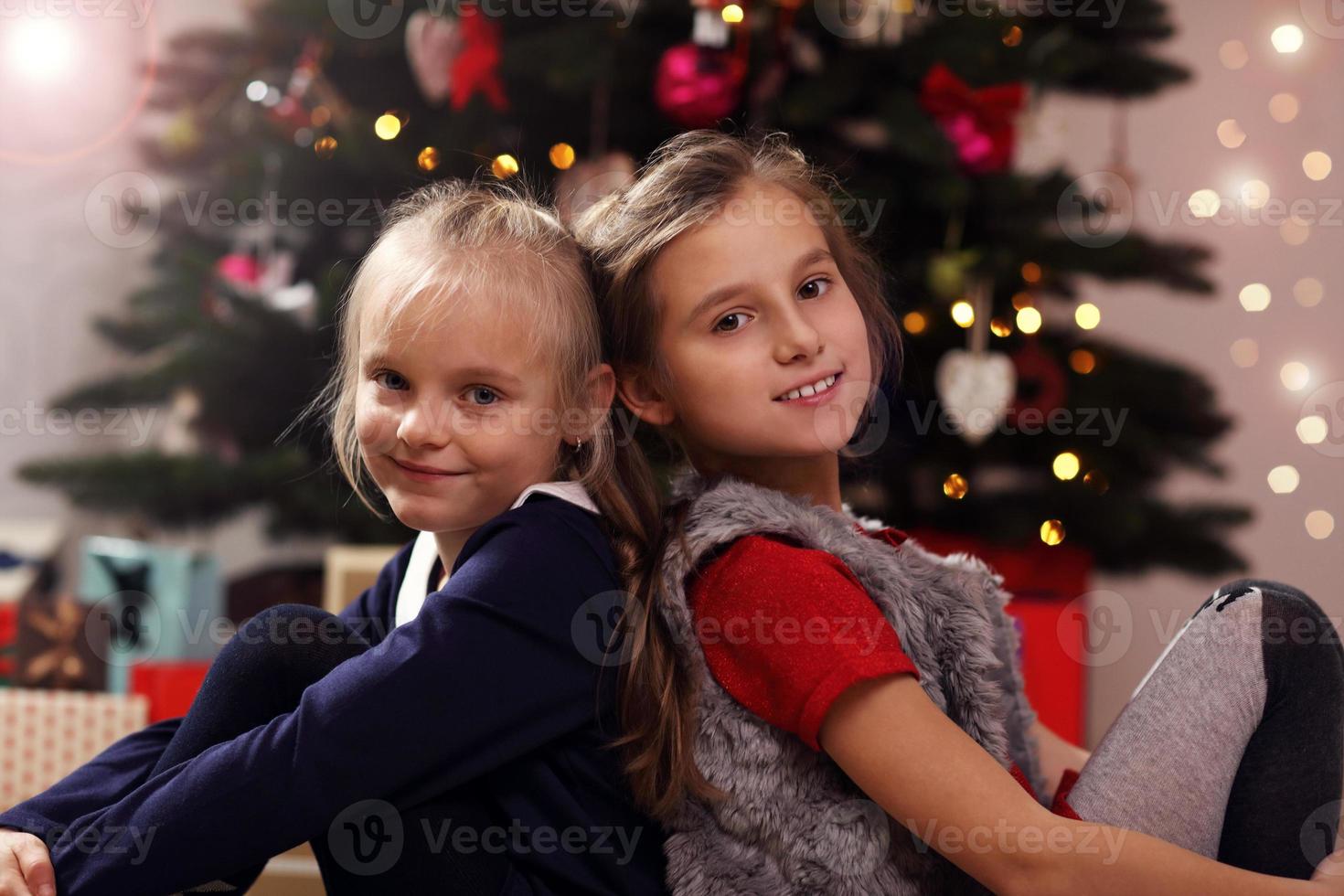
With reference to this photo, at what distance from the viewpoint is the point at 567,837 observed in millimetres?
835

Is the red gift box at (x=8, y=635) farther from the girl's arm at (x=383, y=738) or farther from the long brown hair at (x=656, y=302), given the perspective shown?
the long brown hair at (x=656, y=302)

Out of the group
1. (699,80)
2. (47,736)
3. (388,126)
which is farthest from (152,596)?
(699,80)

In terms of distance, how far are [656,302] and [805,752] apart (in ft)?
1.16

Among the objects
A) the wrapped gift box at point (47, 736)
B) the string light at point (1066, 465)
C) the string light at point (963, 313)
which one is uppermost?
the string light at point (963, 313)

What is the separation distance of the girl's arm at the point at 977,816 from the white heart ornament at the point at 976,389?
982 millimetres

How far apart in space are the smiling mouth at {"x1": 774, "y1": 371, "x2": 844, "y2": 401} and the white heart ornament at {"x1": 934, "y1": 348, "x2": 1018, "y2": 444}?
0.82 m

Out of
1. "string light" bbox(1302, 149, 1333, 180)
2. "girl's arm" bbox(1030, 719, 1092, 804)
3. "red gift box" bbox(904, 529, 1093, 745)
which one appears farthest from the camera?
"string light" bbox(1302, 149, 1333, 180)

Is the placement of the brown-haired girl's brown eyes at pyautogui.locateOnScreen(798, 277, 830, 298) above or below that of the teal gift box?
above

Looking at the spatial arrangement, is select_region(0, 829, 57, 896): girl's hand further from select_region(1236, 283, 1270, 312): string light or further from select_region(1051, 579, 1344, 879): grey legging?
select_region(1236, 283, 1270, 312): string light

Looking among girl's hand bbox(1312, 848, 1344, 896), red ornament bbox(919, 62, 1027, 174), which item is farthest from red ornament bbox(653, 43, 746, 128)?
girl's hand bbox(1312, 848, 1344, 896)

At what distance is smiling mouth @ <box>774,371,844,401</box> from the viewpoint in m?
0.93

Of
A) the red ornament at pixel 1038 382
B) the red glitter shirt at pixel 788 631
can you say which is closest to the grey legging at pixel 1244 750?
the red glitter shirt at pixel 788 631

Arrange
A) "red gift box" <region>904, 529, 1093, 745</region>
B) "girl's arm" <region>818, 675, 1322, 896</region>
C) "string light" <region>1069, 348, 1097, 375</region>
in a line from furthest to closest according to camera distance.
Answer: "string light" <region>1069, 348, 1097, 375</region> → "red gift box" <region>904, 529, 1093, 745</region> → "girl's arm" <region>818, 675, 1322, 896</region>

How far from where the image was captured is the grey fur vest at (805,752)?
31.6 inches
